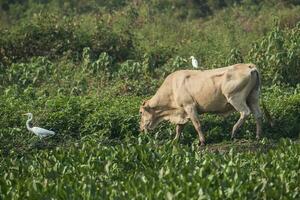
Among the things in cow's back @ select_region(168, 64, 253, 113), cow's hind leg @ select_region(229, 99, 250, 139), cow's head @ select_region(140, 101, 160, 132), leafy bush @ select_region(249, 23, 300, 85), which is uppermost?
cow's back @ select_region(168, 64, 253, 113)

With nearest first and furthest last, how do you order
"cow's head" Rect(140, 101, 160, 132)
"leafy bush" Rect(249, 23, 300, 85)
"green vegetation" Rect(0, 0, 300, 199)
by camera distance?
"green vegetation" Rect(0, 0, 300, 199), "cow's head" Rect(140, 101, 160, 132), "leafy bush" Rect(249, 23, 300, 85)

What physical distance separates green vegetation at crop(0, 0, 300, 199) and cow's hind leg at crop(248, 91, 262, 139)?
0.73ft

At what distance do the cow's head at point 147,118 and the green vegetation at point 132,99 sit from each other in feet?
0.62

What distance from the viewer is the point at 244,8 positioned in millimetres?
28578

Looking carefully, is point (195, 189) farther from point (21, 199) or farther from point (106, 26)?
point (106, 26)

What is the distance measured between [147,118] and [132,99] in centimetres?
182

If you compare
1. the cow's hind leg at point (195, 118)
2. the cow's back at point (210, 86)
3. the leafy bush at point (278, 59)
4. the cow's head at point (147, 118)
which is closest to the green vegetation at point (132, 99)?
the leafy bush at point (278, 59)

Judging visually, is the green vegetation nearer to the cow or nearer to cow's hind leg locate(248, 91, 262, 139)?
cow's hind leg locate(248, 91, 262, 139)

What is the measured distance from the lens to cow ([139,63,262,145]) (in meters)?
14.0

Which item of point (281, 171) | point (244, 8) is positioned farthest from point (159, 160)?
point (244, 8)

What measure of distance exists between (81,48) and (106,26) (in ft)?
4.61

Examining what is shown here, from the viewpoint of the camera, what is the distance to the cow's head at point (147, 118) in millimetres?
14664

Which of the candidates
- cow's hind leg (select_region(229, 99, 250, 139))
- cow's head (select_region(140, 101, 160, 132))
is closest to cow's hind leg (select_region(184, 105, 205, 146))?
cow's hind leg (select_region(229, 99, 250, 139))

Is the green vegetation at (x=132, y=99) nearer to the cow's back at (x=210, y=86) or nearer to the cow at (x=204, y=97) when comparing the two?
the cow at (x=204, y=97)
